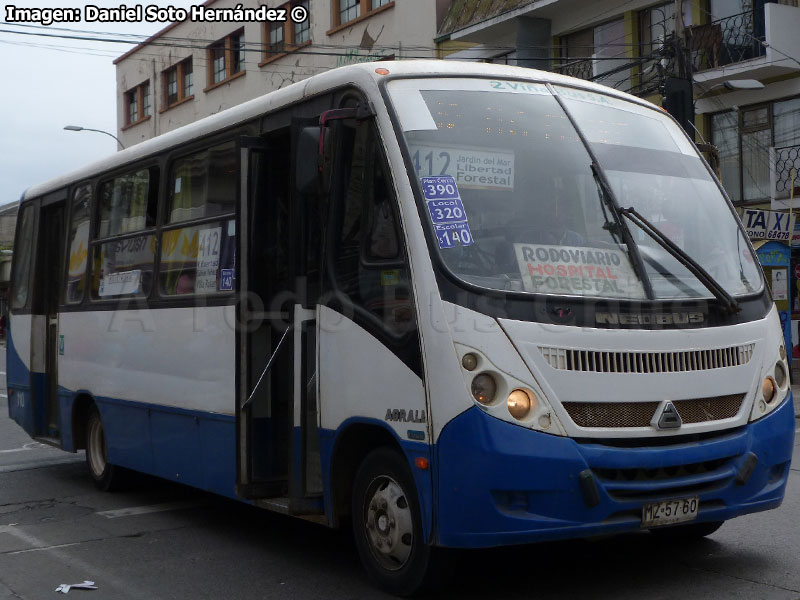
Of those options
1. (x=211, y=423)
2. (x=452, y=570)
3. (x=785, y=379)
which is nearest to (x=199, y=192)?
(x=211, y=423)

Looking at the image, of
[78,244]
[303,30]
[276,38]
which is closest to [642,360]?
[78,244]

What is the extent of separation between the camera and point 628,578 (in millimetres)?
5883

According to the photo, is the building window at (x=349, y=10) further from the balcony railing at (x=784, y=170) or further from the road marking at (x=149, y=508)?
the road marking at (x=149, y=508)

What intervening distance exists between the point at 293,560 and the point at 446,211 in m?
2.57

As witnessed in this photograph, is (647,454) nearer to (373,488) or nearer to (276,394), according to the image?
(373,488)

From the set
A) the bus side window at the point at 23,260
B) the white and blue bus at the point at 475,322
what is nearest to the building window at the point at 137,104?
the bus side window at the point at 23,260

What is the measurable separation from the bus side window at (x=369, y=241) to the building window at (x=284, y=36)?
27958 millimetres

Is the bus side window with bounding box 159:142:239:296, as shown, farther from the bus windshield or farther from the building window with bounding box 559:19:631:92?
the building window with bounding box 559:19:631:92

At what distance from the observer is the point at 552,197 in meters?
5.62

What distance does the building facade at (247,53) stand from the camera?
29.4 m

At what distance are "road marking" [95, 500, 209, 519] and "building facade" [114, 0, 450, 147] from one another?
69.2 ft

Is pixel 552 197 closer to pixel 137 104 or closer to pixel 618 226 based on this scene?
pixel 618 226

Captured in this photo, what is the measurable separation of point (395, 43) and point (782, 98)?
11.4 meters

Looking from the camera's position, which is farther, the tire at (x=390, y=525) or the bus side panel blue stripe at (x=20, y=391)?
the bus side panel blue stripe at (x=20, y=391)
